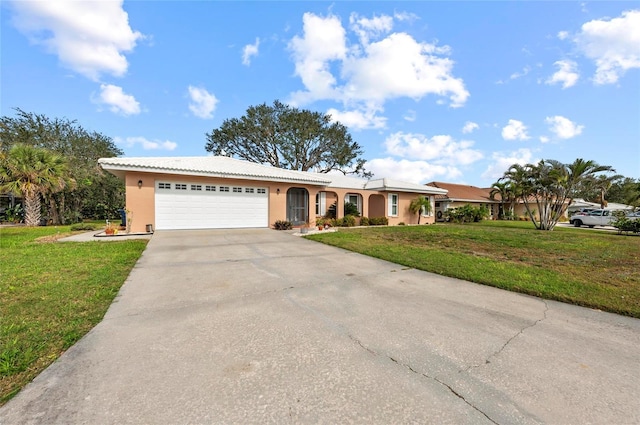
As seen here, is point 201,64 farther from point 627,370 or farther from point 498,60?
point 627,370

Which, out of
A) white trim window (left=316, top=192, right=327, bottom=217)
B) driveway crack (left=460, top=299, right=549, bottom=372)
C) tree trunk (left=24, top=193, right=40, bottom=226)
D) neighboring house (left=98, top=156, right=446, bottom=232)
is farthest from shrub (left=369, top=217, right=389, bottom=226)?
tree trunk (left=24, top=193, right=40, bottom=226)

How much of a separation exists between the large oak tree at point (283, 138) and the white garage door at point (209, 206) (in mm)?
16262

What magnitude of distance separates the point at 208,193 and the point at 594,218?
3111 cm

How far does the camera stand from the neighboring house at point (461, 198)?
27859 millimetres

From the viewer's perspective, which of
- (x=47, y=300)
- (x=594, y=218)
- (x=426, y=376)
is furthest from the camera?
(x=594, y=218)

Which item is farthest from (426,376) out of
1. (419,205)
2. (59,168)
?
(59,168)

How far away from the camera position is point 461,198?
28.9 metres

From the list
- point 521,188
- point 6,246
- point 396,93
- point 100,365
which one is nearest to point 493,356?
point 100,365

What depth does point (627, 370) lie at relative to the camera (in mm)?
2490

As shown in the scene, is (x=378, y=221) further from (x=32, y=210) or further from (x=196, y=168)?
(x=32, y=210)

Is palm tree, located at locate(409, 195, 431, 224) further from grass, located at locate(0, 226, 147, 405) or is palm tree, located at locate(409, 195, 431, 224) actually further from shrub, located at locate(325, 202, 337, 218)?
grass, located at locate(0, 226, 147, 405)

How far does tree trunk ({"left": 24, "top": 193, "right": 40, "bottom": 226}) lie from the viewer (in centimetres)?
1521

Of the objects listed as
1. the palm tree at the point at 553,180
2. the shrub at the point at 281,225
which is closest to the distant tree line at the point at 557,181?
the palm tree at the point at 553,180

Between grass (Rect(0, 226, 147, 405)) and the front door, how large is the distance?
10.0 meters
